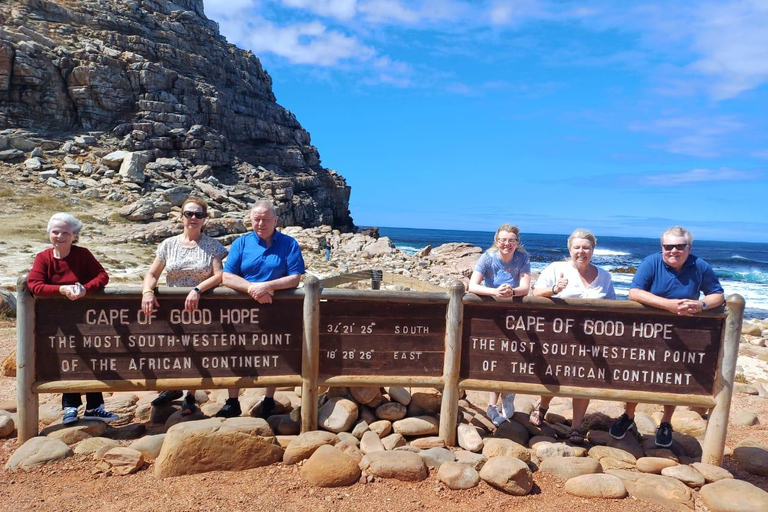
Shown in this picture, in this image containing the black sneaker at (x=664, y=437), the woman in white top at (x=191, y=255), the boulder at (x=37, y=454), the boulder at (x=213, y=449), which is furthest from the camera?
the black sneaker at (x=664, y=437)

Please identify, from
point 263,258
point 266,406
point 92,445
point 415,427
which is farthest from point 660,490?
point 92,445

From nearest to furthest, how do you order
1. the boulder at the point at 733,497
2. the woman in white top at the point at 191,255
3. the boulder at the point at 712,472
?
the boulder at the point at 733,497 → the boulder at the point at 712,472 → the woman in white top at the point at 191,255

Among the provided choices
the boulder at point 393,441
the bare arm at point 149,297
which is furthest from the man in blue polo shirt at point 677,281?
the bare arm at point 149,297

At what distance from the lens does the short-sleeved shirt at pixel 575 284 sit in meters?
4.69

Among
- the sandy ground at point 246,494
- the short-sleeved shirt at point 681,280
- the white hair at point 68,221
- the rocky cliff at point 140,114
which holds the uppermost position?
the rocky cliff at point 140,114

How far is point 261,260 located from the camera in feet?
15.3

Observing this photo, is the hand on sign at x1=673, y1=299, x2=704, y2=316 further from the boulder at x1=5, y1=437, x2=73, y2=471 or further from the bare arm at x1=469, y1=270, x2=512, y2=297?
the boulder at x1=5, y1=437, x2=73, y2=471

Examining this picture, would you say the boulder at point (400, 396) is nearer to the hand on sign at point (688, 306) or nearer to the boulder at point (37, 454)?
the hand on sign at point (688, 306)

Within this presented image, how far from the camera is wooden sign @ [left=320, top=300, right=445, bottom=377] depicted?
15.3 feet

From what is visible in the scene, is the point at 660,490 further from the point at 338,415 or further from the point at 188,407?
the point at 188,407

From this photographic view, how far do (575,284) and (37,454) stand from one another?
17.1 feet

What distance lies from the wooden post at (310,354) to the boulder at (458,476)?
1390mm

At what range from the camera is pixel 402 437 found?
479cm

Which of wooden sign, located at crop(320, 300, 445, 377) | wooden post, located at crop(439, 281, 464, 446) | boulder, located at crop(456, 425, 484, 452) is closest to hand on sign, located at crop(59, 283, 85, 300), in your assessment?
wooden sign, located at crop(320, 300, 445, 377)
